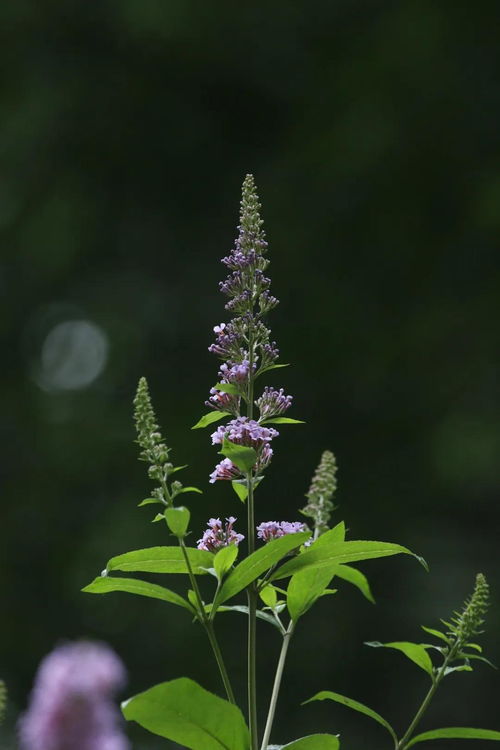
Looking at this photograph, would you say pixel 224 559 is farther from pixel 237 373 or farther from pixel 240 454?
pixel 237 373

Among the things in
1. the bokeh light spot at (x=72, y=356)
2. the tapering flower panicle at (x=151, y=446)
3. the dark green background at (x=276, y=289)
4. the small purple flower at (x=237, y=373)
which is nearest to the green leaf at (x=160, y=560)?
the tapering flower panicle at (x=151, y=446)

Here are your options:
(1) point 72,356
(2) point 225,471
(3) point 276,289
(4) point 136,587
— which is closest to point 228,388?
(2) point 225,471

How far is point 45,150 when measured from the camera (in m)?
9.29

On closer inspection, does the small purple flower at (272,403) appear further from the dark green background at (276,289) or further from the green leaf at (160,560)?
Result: the dark green background at (276,289)

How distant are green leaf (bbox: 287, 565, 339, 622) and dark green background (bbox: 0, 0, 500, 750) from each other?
575 centimetres

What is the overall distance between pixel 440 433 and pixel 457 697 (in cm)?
175

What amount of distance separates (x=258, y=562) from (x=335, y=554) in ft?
0.30

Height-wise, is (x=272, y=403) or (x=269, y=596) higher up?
(x=272, y=403)

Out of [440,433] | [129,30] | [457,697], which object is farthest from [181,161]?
[457,697]

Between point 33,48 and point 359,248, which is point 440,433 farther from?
point 33,48

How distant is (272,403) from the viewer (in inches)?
57.6

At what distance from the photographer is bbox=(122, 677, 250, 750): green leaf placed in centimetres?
114

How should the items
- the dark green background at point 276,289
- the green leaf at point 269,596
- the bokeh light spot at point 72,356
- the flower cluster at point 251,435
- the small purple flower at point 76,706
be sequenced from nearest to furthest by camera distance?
the small purple flower at point 76,706
the flower cluster at point 251,435
the green leaf at point 269,596
the dark green background at point 276,289
the bokeh light spot at point 72,356

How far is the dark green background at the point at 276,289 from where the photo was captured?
298 inches
